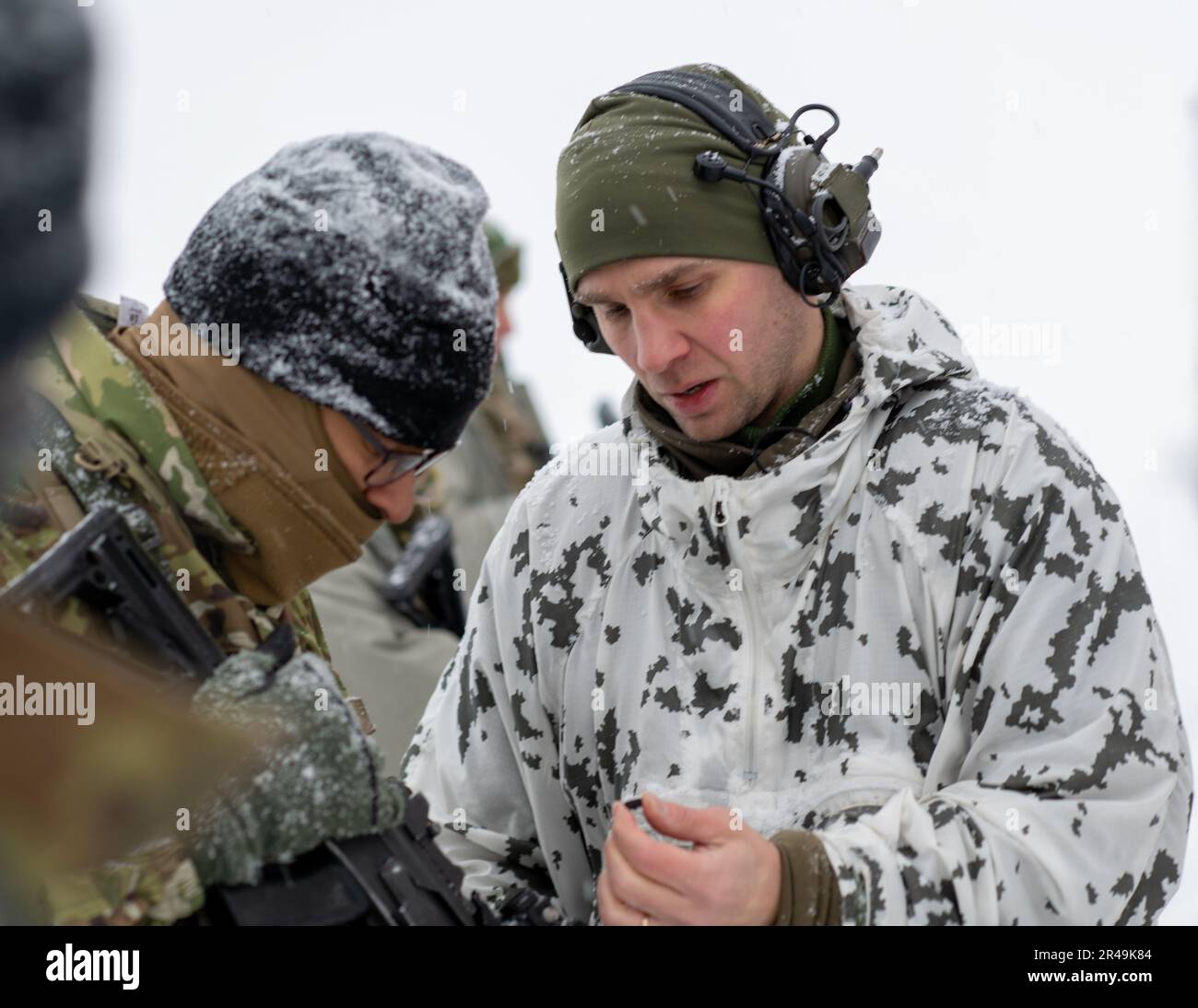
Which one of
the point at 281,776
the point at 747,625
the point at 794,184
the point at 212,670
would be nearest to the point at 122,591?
the point at 212,670

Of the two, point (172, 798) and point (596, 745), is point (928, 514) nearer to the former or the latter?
point (596, 745)

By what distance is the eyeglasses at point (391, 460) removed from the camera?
1.94 metres

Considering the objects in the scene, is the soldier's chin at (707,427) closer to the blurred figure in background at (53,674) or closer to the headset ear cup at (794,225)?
the headset ear cup at (794,225)

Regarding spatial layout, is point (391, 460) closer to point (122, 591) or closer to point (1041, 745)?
point (122, 591)

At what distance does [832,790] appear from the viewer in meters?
2.08

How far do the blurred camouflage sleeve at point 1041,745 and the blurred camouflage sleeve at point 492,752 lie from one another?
614 millimetres

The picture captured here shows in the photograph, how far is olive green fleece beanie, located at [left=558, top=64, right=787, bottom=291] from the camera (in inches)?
89.1

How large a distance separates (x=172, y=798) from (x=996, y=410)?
133 centimetres

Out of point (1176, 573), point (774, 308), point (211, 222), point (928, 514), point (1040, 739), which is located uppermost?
point (211, 222)

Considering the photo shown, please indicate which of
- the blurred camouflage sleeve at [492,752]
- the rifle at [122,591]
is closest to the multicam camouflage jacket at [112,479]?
the rifle at [122,591]

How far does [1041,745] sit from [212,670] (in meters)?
1.08

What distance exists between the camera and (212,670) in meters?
1.68
